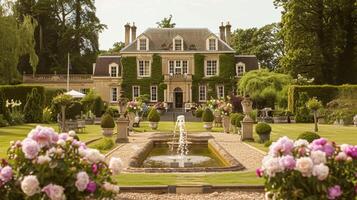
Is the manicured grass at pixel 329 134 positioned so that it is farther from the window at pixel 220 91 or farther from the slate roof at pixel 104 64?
the slate roof at pixel 104 64

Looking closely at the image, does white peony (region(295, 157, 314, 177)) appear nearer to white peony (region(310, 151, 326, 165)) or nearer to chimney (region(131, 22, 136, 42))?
white peony (region(310, 151, 326, 165))

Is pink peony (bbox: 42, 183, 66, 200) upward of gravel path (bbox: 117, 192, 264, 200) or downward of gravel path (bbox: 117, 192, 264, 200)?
upward

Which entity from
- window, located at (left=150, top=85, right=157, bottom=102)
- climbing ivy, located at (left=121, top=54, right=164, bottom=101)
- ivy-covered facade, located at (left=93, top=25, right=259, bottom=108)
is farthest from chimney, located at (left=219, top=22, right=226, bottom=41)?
window, located at (left=150, top=85, right=157, bottom=102)

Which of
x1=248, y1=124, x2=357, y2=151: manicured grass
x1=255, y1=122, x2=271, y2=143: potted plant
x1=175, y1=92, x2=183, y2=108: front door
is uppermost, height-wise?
x1=175, y1=92, x2=183, y2=108: front door

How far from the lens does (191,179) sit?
451 inches

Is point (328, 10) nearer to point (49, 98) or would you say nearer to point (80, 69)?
point (49, 98)

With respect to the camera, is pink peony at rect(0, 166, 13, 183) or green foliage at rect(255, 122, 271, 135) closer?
pink peony at rect(0, 166, 13, 183)

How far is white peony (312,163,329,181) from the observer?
19.4 feet

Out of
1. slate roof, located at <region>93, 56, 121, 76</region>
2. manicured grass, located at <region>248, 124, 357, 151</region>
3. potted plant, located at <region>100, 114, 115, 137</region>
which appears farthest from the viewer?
slate roof, located at <region>93, 56, 121, 76</region>

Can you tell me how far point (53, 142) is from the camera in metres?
6.24

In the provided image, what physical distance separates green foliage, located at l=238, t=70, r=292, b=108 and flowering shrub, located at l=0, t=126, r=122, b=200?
133 ft

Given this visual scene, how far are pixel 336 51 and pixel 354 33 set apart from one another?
2.50 metres

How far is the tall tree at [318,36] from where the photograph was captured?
148ft

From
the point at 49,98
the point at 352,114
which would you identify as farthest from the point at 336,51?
the point at 49,98
